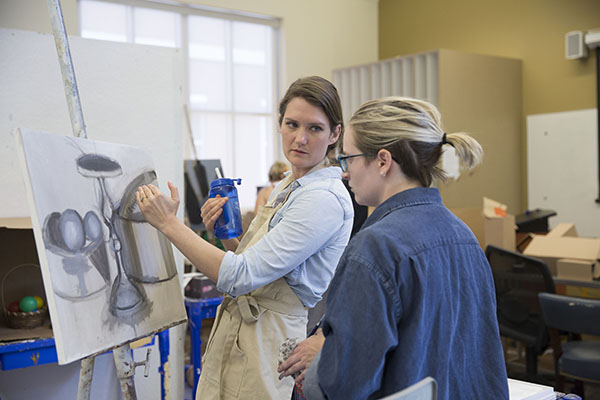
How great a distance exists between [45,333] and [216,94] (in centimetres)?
458

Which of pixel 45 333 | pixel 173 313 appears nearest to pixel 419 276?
pixel 173 313

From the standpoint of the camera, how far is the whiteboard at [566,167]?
5260 millimetres

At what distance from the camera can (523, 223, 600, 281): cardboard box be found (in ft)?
11.5

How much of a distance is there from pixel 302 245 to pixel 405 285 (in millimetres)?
412

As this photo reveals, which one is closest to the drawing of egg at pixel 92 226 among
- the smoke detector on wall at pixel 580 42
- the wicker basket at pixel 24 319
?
the wicker basket at pixel 24 319

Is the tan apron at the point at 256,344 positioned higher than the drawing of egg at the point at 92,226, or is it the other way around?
the drawing of egg at the point at 92,226

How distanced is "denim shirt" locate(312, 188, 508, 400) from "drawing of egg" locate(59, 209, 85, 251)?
0.71 metres

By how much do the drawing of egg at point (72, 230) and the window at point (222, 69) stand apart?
4.78 meters

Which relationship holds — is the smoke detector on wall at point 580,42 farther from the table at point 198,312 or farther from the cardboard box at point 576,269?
the table at point 198,312

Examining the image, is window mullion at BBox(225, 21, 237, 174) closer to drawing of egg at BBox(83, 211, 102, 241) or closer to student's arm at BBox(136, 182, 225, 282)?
drawing of egg at BBox(83, 211, 102, 241)

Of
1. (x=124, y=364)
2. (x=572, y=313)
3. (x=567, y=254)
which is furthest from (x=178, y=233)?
(x=567, y=254)

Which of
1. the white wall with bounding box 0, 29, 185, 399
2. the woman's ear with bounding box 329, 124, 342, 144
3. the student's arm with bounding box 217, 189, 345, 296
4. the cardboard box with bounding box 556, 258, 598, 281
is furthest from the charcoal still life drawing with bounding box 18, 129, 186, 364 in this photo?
the cardboard box with bounding box 556, 258, 598, 281

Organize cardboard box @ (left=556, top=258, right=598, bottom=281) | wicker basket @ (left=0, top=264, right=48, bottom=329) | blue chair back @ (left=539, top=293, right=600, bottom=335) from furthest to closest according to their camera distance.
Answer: cardboard box @ (left=556, top=258, right=598, bottom=281) < blue chair back @ (left=539, top=293, right=600, bottom=335) < wicker basket @ (left=0, top=264, right=48, bottom=329)

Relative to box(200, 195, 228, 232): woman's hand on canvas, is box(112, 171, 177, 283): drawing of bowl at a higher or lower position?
lower
